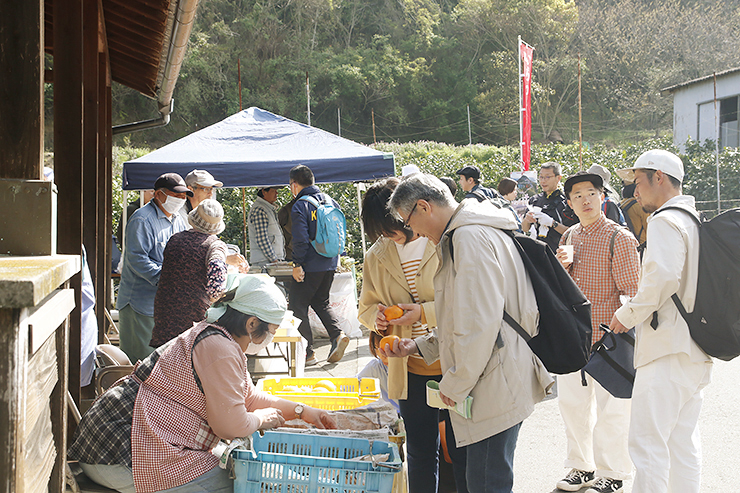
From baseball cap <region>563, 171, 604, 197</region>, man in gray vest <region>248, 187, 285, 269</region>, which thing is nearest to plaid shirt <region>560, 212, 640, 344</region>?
baseball cap <region>563, 171, 604, 197</region>

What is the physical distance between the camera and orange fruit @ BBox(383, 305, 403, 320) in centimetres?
317

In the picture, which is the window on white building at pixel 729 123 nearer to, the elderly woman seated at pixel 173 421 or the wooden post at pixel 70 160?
the wooden post at pixel 70 160

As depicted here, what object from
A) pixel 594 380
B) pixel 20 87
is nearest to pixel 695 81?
pixel 594 380

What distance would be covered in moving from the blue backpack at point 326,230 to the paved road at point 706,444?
1.33m

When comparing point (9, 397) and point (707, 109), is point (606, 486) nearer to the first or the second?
point (9, 397)

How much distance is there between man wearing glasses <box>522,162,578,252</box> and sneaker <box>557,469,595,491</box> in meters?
2.67

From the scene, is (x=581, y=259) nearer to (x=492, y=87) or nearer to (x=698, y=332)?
(x=698, y=332)

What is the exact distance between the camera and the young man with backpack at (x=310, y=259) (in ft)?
22.2

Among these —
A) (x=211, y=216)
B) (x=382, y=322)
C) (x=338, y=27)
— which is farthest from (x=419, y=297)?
(x=338, y=27)

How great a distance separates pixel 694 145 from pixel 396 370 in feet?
77.6

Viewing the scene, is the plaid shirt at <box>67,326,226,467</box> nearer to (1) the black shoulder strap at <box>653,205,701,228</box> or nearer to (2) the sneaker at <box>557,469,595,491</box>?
(1) the black shoulder strap at <box>653,205,701,228</box>

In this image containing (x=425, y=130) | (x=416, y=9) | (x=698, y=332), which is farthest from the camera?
(x=416, y=9)

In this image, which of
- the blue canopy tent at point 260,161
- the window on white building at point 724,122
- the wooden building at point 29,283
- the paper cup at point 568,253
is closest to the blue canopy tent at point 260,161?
the blue canopy tent at point 260,161

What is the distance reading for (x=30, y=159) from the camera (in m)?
1.66
